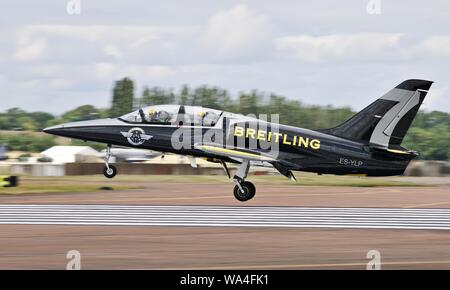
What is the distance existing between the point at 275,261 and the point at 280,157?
468 inches

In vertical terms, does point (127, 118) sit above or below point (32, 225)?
above

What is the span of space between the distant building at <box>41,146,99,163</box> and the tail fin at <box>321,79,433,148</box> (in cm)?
4291

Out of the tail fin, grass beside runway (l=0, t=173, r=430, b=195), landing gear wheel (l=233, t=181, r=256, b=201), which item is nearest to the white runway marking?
landing gear wheel (l=233, t=181, r=256, b=201)

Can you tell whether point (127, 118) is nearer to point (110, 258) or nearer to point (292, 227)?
point (292, 227)

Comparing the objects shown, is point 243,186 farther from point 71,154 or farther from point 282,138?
point 71,154

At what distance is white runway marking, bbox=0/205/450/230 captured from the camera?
891 inches

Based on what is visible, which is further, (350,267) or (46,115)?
(46,115)

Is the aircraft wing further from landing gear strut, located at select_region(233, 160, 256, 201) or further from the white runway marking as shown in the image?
the white runway marking

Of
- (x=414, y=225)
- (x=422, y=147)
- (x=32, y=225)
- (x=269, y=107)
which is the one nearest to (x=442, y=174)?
(x=422, y=147)

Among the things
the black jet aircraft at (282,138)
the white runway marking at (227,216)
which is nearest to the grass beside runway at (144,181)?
the black jet aircraft at (282,138)

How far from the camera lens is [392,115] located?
2744cm

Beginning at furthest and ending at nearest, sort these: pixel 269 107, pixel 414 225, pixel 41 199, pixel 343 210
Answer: pixel 269 107
pixel 41 199
pixel 343 210
pixel 414 225

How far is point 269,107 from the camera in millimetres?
50281

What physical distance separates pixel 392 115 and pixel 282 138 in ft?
12.9
